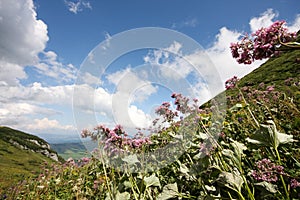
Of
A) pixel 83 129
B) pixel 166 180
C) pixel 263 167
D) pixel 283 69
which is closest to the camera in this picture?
pixel 263 167

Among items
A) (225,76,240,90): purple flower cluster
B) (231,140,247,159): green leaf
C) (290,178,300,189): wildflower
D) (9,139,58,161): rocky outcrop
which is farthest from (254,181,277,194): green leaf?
(9,139,58,161): rocky outcrop

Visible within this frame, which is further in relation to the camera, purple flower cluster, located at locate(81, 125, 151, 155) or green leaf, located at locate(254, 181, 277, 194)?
purple flower cluster, located at locate(81, 125, 151, 155)

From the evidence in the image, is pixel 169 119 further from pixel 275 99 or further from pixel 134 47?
pixel 275 99

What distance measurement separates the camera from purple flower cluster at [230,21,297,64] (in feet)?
4.86

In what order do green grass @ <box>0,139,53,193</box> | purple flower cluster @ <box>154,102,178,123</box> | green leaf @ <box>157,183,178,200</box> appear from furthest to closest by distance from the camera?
green grass @ <box>0,139,53,193</box> → purple flower cluster @ <box>154,102,178,123</box> → green leaf @ <box>157,183,178,200</box>

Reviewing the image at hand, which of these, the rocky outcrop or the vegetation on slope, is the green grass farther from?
the vegetation on slope

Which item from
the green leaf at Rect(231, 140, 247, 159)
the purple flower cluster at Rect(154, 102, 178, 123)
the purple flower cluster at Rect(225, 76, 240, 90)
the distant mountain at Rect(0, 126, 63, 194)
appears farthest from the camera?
the distant mountain at Rect(0, 126, 63, 194)

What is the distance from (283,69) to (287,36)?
5810cm

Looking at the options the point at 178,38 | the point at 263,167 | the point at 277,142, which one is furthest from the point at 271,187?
the point at 178,38

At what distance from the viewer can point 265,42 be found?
156cm

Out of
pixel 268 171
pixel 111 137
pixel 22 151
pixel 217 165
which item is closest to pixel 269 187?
pixel 268 171

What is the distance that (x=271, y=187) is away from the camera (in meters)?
1.63

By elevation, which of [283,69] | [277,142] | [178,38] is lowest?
[277,142]

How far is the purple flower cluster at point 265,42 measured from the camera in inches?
58.4
